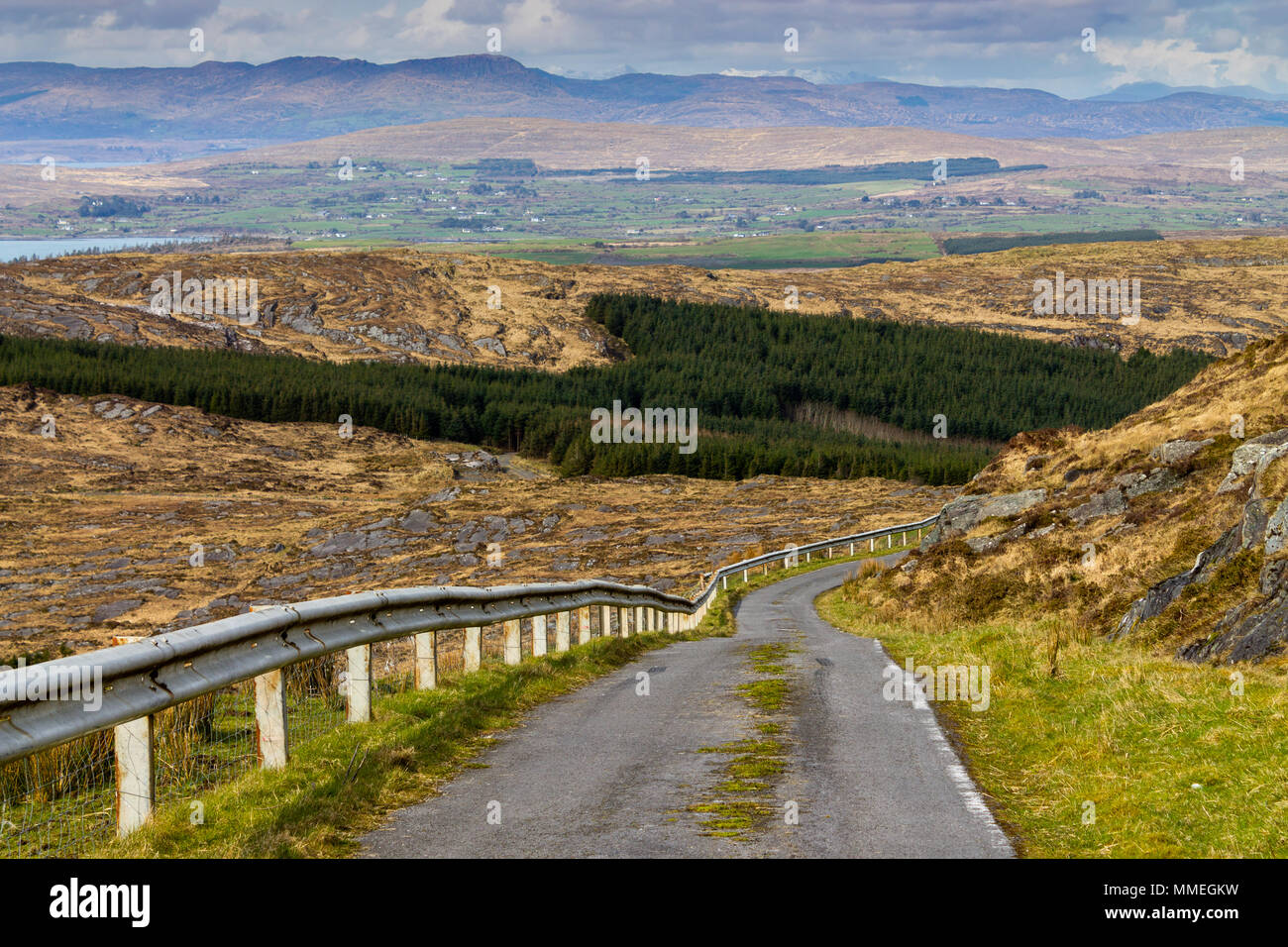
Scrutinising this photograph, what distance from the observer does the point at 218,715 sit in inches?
448

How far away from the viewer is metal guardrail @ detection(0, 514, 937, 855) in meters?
6.43

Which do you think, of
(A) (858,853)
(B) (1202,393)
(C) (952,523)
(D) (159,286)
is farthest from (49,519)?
(D) (159,286)

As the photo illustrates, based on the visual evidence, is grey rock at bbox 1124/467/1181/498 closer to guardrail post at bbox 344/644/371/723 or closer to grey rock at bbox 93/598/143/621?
guardrail post at bbox 344/644/371/723

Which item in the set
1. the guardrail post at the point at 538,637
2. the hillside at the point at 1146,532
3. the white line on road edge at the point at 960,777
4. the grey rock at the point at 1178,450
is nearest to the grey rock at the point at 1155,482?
the hillside at the point at 1146,532

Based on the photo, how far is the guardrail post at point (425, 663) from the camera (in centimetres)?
1283

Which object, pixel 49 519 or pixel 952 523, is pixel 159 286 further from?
pixel 952 523

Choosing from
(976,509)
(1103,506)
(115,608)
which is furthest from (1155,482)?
(115,608)

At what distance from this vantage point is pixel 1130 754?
9953 mm

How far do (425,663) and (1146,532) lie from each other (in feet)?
47.9

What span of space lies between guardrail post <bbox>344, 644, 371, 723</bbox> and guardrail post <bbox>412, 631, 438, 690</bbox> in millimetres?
1701

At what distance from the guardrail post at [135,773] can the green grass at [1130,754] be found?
5.22 m

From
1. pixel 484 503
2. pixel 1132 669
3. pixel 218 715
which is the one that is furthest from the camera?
pixel 484 503

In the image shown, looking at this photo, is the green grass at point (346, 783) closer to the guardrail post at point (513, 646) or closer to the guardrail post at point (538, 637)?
the guardrail post at point (513, 646)
